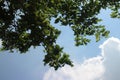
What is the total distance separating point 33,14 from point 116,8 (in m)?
8.44

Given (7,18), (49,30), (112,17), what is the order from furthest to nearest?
1. (112,17)
2. (49,30)
3. (7,18)

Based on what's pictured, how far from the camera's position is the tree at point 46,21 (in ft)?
77.4

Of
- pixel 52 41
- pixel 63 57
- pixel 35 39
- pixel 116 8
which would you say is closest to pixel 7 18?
pixel 35 39

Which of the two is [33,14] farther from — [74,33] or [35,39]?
[74,33]

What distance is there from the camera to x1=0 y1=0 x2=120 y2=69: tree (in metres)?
23.6

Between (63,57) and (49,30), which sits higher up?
(49,30)

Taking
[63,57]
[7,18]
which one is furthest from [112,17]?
[7,18]

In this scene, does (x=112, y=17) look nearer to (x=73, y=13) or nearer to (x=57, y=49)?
(x=73, y=13)

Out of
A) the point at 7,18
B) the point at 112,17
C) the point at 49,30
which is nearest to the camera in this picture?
the point at 7,18

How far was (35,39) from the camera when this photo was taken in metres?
23.8

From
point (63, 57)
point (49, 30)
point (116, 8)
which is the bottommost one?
point (63, 57)

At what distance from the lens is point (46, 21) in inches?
965

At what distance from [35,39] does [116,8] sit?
347 inches

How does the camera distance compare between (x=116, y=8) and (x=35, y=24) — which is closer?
(x=35, y=24)
